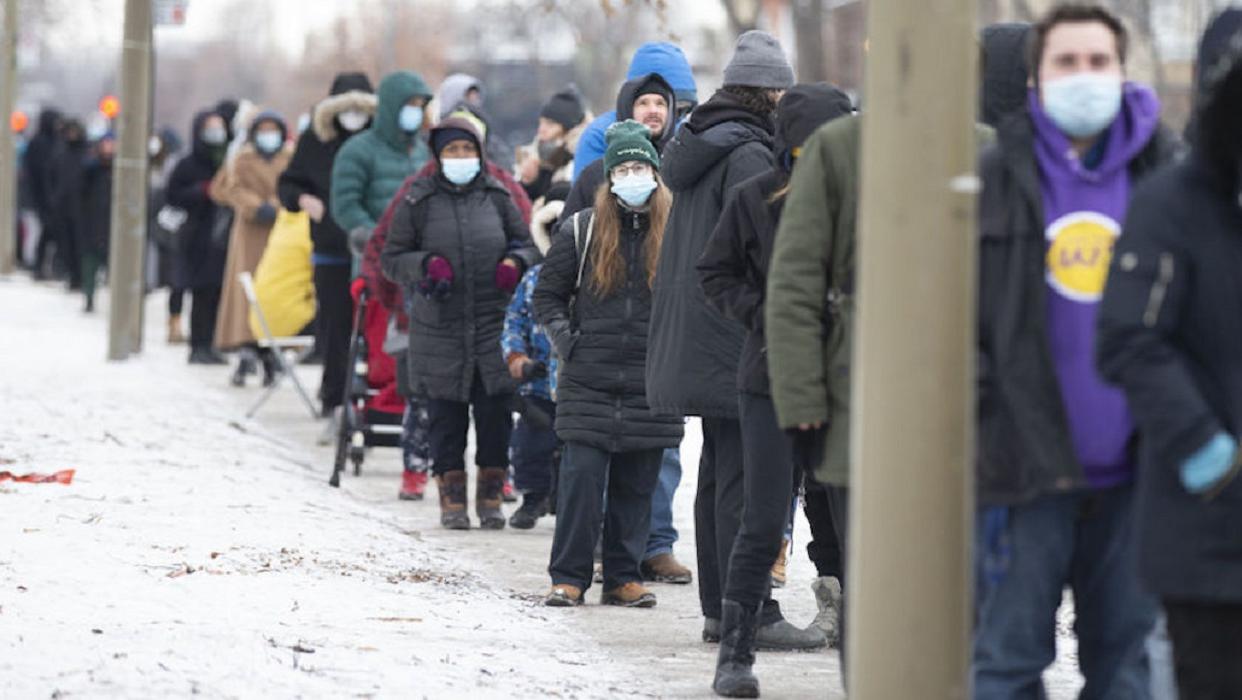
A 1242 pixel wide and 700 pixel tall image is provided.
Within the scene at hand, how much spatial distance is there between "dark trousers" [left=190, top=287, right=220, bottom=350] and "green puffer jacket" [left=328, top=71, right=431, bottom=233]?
711cm

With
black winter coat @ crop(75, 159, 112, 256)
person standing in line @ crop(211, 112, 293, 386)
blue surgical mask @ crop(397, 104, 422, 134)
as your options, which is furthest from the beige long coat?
black winter coat @ crop(75, 159, 112, 256)

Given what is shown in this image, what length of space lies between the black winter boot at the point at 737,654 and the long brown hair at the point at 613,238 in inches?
83.6

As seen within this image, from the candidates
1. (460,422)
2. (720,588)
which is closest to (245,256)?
(460,422)

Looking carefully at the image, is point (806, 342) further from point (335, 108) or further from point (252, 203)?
point (252, 203)

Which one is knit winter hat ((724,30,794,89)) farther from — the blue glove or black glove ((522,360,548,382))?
the blue glove

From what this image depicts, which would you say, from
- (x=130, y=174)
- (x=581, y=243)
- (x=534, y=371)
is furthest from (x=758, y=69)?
(x=130, y=174)

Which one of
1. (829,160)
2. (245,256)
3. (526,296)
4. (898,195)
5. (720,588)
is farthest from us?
(245,256)

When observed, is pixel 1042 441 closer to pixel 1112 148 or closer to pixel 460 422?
pixel 1112 148

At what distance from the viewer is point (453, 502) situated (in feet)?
39.1

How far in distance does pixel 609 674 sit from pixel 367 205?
7.02 metres

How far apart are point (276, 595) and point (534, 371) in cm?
256

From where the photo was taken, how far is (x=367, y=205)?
14578mm

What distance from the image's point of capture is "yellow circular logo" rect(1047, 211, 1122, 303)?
5.64 meters

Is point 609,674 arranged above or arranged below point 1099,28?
below
